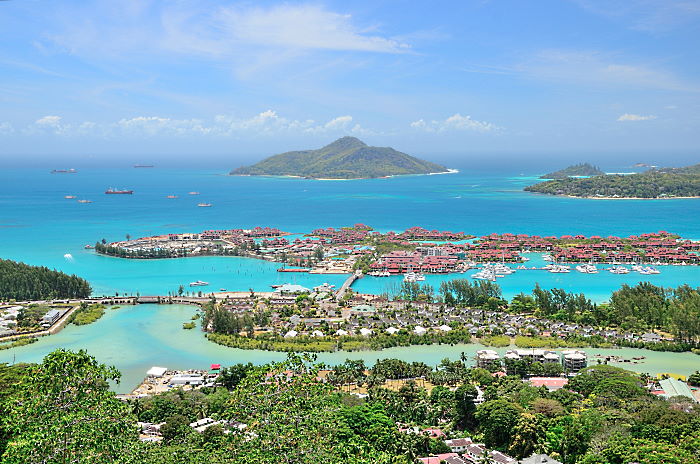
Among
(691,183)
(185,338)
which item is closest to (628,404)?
(185,338)

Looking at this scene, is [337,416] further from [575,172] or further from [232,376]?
[575,172]

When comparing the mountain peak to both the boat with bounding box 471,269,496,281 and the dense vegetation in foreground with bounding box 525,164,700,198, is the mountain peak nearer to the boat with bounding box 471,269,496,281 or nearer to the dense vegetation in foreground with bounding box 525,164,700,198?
the dense vegetation in foreground with bounding box 525,164,700,198

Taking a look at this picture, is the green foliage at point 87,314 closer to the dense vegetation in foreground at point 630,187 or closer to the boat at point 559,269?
the boat at point 559,269

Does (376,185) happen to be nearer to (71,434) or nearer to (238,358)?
(238,358)

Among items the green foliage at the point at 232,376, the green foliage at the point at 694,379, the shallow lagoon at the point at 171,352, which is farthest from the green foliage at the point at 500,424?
the green foliage at the point at 232,376

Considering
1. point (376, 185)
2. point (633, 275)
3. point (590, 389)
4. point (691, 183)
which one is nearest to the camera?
point (590, 389)
